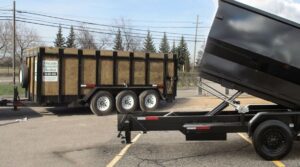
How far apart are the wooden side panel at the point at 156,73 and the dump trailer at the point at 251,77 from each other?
9.67 meters

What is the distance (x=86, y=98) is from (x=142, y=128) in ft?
28.2

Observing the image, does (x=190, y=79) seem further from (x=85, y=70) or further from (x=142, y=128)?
(x=142, y=128)

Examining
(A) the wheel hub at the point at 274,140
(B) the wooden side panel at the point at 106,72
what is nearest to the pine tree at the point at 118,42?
(B) the wooden side panel at the point at 106,72

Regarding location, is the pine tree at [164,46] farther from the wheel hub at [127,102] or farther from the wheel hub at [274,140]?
the wheel hub at [274,140]

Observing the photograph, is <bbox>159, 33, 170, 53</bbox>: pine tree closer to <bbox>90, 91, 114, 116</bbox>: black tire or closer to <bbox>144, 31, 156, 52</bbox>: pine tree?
<bbox>144, 31, 156, 52</bbox>: pine tree

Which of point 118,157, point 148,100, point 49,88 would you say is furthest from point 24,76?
point 118,157

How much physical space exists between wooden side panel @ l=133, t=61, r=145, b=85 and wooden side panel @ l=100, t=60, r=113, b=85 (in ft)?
3.52

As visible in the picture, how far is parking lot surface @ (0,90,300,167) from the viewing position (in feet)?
28.6

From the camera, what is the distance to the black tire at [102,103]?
57.3ft

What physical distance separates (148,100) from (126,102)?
1.08m

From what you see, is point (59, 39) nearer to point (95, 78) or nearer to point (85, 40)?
point (85, 40)

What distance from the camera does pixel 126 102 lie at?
18.1m

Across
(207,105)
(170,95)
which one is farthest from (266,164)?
(207,105)

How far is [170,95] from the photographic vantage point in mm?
19844
